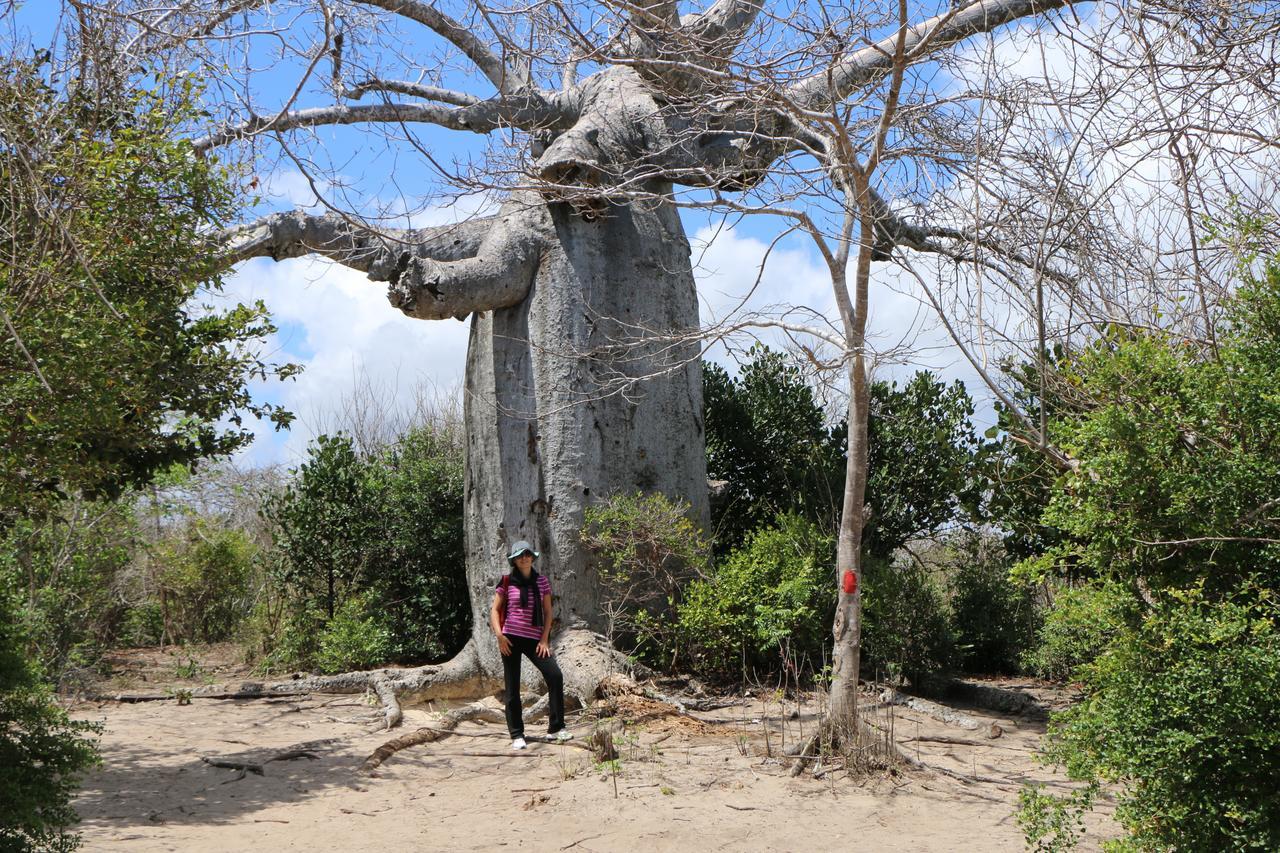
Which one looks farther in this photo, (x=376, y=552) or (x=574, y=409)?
(x=376, y=552)

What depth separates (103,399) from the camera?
19.5ft

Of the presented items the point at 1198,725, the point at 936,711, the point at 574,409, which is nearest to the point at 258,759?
the point at 574,409

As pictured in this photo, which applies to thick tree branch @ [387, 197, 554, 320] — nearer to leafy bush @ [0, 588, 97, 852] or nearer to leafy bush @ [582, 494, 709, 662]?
leafy bush @ [582, 494, 709, 662]

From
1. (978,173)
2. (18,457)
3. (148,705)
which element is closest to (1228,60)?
(978,173)

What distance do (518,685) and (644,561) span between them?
6.02 ft

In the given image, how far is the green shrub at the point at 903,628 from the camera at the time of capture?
29.9ft

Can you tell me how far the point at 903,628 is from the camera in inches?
363

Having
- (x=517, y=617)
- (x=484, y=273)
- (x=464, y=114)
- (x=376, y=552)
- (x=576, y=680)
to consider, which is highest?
(x=464, y=114)

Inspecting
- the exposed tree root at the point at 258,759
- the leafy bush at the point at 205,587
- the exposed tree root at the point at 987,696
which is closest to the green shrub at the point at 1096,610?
the exposed tree root at the point at 987,696

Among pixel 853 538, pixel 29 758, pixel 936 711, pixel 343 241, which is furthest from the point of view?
pixel 343 241

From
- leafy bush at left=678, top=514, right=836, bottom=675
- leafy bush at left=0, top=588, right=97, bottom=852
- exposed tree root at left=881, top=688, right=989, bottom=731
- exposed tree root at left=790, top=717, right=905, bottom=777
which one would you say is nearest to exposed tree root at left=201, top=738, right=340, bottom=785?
leafy bush at left=0, top=588, right=97, bottom=852

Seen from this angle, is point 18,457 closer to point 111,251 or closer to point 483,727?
point 111,251

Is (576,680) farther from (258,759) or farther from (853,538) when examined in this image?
(853,538)

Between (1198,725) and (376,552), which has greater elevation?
(376,552)
